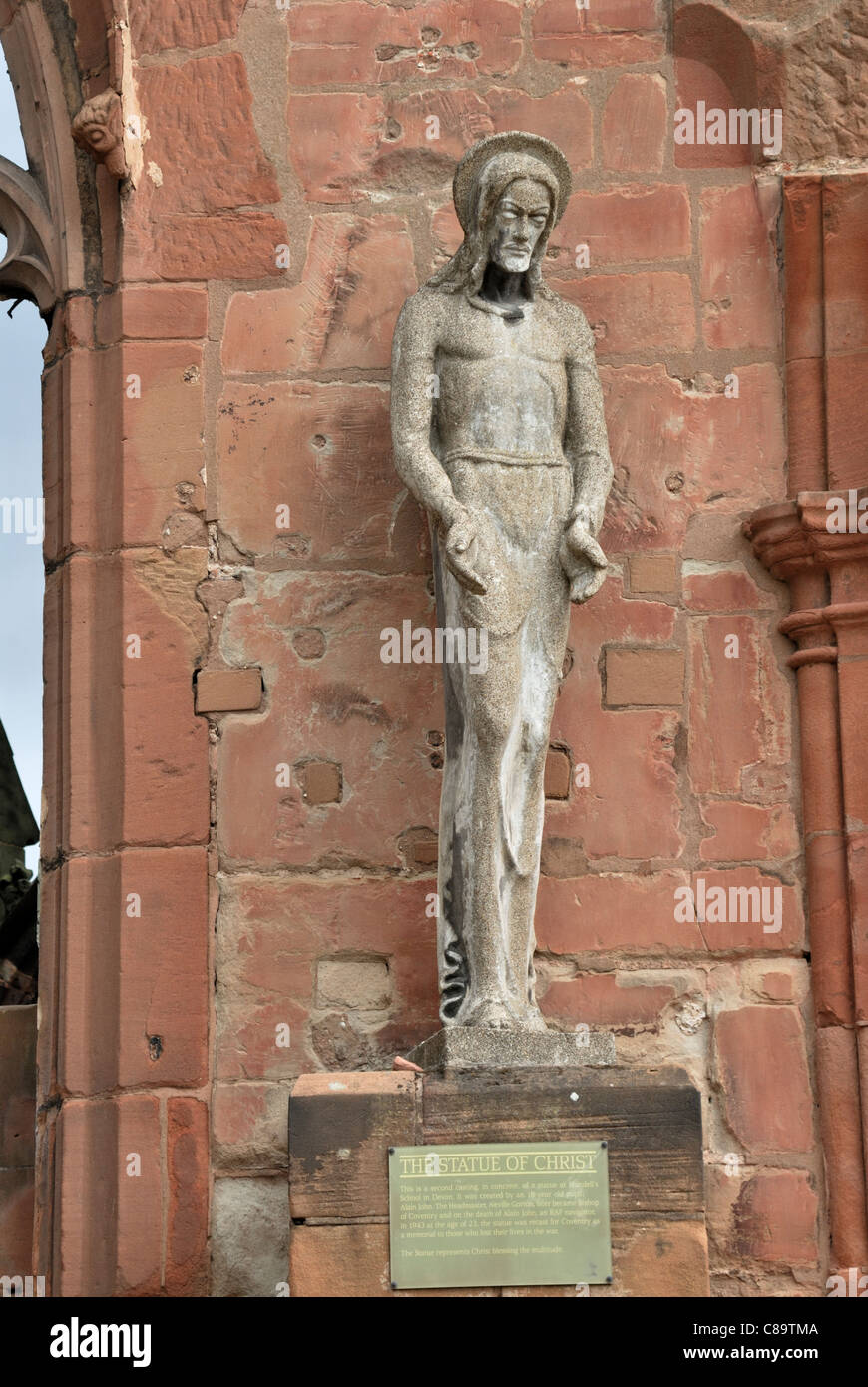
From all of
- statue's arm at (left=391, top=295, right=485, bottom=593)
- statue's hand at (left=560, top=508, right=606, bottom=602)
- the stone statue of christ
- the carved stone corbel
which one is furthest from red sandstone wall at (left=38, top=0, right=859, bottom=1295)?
statue's hand at (left=560, top=508, right=606, bottom=602)

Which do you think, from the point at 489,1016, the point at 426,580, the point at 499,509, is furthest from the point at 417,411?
the point at 489,1016

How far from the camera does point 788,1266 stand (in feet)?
20.5

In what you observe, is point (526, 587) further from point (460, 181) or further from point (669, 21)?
point (669, 21)

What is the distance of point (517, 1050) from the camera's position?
18.2 ft

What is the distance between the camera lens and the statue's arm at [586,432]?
5.95 metres

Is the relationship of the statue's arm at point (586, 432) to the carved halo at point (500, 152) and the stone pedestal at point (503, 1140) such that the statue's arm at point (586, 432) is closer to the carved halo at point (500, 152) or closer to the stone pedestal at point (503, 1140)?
the carved halo at point (500, 152)

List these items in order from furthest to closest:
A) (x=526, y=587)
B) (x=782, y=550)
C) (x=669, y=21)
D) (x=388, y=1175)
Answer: (x=669, y=21), (x=782, y=550), (x=526, y=587), (x=388, y=1175)

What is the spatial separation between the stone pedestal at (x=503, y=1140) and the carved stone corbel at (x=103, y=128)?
2.92m

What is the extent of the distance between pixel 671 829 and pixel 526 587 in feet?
3.46

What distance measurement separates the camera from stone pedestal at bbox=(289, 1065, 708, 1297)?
539 cm

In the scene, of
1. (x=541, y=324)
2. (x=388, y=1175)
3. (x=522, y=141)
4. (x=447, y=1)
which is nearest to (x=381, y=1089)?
(x=388, y=1175)

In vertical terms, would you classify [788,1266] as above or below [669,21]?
below

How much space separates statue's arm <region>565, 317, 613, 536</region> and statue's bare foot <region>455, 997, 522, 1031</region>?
3.92 ft

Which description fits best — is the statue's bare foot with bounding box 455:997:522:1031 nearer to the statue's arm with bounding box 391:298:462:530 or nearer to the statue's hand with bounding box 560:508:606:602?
the statue's hand with bounding box 560:508:606:602
